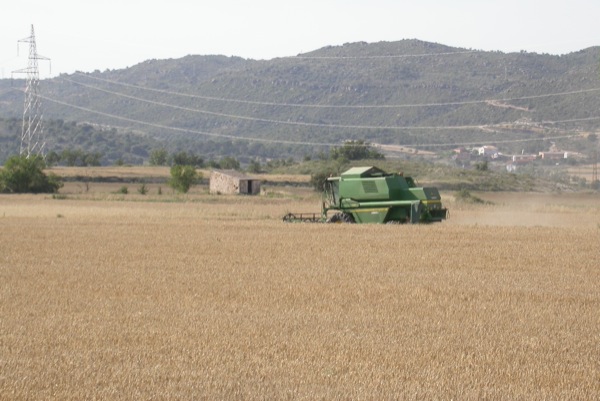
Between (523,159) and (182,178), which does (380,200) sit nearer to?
(182,178)

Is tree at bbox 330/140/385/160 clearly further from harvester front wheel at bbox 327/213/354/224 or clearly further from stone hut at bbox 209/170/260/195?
harvester front wheel at bbox 327/213/354/224

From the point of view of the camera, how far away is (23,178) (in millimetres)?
75188

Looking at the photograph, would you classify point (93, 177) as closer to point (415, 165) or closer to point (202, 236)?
point (415, 165)

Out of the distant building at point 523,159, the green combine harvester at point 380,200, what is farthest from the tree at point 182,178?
the distant building at point 523,159

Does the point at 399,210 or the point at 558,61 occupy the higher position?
the point at 558,61

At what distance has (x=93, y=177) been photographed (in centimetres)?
9306

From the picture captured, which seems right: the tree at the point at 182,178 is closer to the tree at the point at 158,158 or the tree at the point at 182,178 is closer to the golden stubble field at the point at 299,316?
the golden stubble field at the point at 299,316

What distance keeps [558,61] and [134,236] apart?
18025 cm

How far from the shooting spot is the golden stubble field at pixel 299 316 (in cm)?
1046

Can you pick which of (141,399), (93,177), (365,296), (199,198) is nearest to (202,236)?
(365,296)

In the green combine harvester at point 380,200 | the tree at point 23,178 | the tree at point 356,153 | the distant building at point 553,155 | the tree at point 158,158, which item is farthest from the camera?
the tree at point 158,158

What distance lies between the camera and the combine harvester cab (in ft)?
124

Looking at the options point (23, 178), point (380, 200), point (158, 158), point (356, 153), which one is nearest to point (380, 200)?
point (380, 200)

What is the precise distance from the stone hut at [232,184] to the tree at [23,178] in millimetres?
13886
